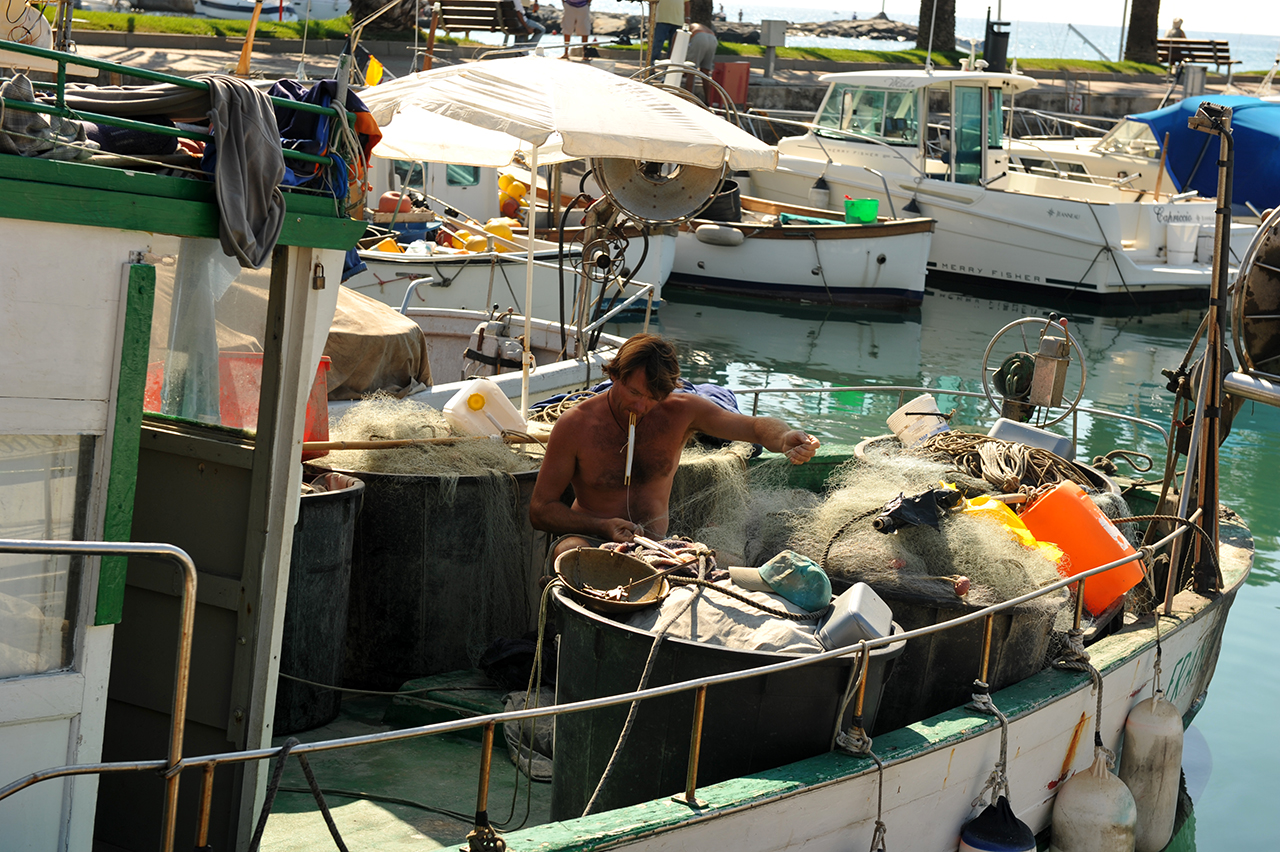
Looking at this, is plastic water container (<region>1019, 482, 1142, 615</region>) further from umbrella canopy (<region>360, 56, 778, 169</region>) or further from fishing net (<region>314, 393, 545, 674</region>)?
umbrella canopy (<region>360, 56, 778, 169</region>)

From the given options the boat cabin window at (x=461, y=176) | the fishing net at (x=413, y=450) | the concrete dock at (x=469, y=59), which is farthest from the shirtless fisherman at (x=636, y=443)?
the concrete dock at (x=469, y=59)

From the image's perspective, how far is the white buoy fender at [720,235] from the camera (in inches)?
787

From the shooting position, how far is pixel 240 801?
369cm

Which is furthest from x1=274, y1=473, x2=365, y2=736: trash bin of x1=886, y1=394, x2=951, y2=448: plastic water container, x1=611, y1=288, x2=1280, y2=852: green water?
x1=611, y1=288, x2=1280, y2=852: green water

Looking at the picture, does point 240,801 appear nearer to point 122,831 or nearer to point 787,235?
point 122,831

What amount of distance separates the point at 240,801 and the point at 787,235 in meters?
17.1

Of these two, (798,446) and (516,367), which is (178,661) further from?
(516,367)

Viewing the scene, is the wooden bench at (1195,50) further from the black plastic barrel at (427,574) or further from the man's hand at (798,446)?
the black plastic barrel at (427,574)

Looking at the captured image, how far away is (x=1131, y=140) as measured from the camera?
25.3 m

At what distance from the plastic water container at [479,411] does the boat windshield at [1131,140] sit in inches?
885

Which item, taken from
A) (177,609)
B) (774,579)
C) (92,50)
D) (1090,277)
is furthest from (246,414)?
(92,50)

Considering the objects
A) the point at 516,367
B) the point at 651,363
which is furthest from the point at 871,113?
the point at 651,363

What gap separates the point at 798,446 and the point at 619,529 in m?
0.82

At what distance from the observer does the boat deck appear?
13.7ft
